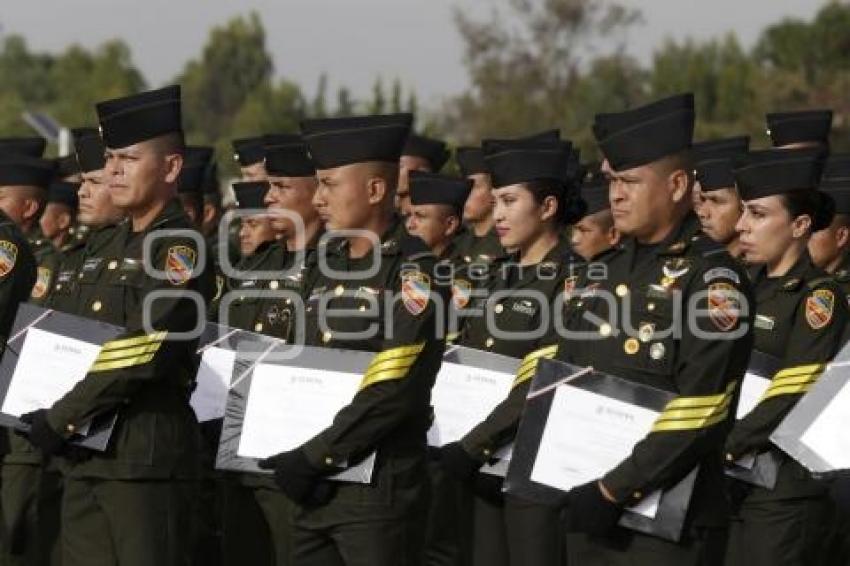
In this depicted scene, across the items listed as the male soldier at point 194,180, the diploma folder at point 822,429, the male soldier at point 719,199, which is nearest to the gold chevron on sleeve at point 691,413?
the diploma folder at point 822,429

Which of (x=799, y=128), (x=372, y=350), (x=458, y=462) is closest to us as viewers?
(x=372, y=350)

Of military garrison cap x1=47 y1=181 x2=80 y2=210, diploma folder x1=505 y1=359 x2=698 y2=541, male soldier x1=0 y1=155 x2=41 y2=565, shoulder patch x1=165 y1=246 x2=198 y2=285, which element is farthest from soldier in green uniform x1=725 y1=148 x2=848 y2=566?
military garrison cap x1=47 y1=181 x2=80 y2=210

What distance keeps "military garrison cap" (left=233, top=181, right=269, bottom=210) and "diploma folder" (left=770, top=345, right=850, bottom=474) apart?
432cm

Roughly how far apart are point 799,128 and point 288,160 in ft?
9.48

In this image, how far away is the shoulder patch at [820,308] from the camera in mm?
7469

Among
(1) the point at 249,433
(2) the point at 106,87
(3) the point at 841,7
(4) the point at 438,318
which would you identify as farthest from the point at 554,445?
(2) the point at 106,87

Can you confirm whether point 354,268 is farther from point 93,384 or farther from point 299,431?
point 93,384

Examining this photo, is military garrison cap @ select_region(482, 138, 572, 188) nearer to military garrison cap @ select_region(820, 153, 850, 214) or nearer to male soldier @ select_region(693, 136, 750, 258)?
male soldier @ select_region(693, 136, 750, 258)

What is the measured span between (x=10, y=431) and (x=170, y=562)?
256 cm

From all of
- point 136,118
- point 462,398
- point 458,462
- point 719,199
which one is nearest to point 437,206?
point 719,199

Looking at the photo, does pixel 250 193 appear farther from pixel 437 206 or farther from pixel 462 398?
pixel 462 398

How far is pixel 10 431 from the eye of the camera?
930cm

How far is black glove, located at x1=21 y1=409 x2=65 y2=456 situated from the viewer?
22.4ft

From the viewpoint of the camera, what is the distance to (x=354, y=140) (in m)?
6.84
